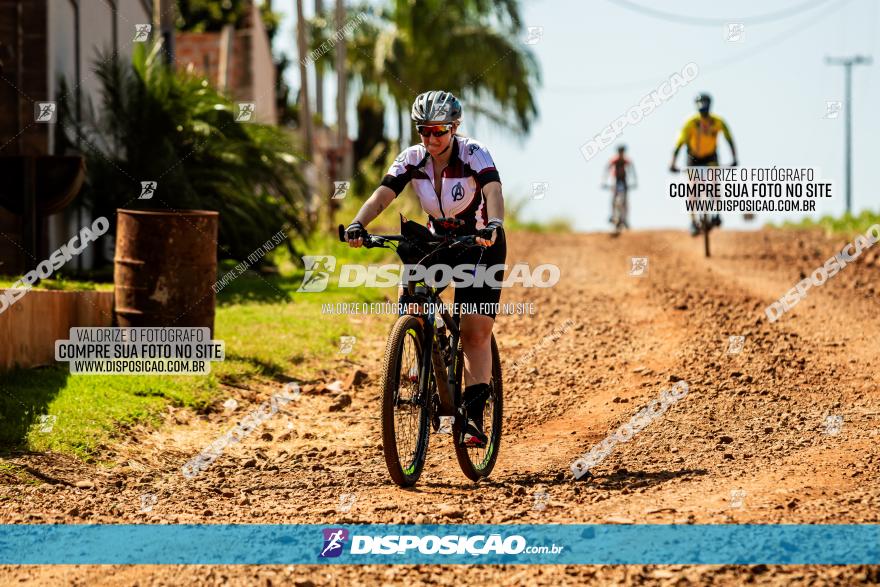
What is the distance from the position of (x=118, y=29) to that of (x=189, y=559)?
51.5 feet

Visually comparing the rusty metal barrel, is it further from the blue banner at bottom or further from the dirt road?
the blue banner at bottom

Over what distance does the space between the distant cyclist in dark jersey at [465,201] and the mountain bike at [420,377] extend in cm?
8

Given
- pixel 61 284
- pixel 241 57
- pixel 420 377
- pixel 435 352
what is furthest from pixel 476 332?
pixel 241 57

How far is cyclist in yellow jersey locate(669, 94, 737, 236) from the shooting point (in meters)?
17.5

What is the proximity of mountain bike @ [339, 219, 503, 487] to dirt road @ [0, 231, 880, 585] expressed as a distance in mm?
221

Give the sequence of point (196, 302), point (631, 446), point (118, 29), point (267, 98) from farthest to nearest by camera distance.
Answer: point (267, 98) < point (118, 29) < point (196, 302) < point (631, 446)

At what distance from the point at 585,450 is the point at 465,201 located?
2049mm

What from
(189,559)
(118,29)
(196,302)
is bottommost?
(189,559)

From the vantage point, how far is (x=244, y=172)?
1639cm

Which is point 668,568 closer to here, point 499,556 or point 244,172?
point 499,556

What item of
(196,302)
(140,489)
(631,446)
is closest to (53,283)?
(196,302)

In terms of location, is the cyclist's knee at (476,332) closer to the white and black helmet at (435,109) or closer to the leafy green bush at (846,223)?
the white and black helmet at (435,109)

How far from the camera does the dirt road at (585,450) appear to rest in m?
5.59

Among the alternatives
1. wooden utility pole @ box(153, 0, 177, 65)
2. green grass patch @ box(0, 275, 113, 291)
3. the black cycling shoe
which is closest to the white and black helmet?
the black cycling shoe
